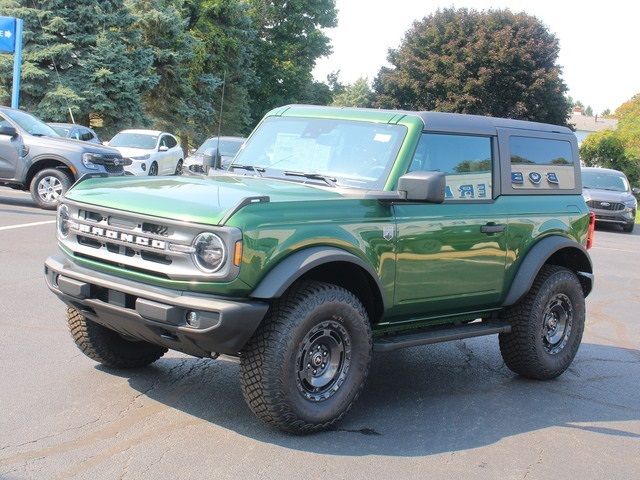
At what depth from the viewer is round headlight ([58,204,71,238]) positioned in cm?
553

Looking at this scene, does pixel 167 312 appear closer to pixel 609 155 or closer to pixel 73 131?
pixel 73 131

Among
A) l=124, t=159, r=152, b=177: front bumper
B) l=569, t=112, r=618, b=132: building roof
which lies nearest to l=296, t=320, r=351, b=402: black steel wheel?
l=124, t=159, r=152, b=177: front bumper

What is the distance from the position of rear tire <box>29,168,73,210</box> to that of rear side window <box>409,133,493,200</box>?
11039 millimetres

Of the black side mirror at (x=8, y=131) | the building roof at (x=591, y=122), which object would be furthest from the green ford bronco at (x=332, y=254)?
the building roof at (x=591, y=122)

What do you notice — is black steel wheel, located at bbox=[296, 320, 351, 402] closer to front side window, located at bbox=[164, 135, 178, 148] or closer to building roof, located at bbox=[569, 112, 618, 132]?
front side window, located at bbox=[164, 135, 178, 148]

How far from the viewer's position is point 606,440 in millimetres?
5555

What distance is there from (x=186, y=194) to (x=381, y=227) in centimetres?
124

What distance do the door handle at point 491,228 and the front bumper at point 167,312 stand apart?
2.07m

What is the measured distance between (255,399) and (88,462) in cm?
97

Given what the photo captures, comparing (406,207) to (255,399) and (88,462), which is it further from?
(88,462)

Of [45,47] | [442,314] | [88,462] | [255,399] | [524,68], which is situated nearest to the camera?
[88,462]

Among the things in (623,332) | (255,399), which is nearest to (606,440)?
(255,399)

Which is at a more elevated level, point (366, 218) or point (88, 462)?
point (366, 218)

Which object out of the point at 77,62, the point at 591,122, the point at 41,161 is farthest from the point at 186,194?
the point at 591,122
